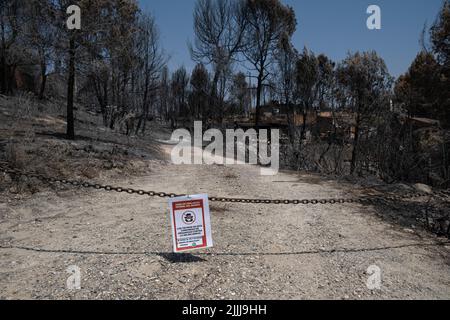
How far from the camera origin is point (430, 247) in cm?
432

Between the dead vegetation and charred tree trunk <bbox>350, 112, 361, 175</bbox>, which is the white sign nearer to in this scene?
the dead vegetation

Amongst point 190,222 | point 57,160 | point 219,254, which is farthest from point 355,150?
point 190,222

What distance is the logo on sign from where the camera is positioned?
353 centimetres

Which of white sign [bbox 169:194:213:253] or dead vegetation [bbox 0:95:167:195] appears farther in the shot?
dead vegetation [bbox 0:95:167:195]

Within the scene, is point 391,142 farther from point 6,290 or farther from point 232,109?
point 232,109

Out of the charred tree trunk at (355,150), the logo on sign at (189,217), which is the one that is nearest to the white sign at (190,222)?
the logo on sign at (189,217)

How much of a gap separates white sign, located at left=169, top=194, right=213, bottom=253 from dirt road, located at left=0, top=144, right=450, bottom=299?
198mm

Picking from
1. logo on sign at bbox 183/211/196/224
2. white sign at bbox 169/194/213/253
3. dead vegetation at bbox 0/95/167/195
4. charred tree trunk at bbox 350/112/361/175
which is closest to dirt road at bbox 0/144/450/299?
white sign at bbox 169/194/213/253

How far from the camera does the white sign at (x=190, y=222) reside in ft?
11.5

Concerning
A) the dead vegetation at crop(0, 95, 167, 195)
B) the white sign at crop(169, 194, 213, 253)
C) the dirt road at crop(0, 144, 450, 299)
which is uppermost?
the dead vegetation at crop(0, 95, 167, 195)

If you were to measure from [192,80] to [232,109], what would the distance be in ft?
35.7

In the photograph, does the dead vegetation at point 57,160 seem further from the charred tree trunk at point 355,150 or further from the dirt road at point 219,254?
the charred tree trunk at point 355,150
